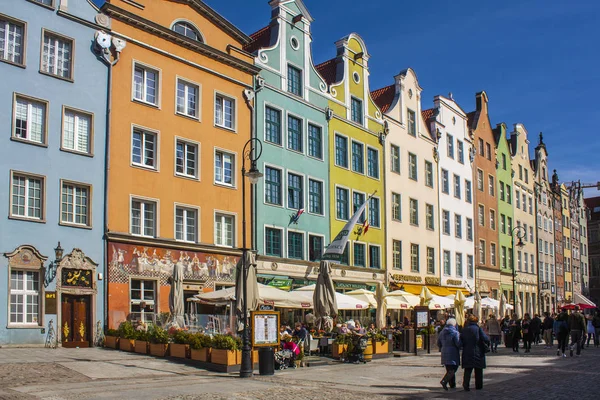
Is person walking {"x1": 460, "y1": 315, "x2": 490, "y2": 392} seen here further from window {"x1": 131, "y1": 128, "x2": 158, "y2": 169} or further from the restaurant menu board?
window {"x1": 131, "y1": 128, "x2": 158, "y2": 169}

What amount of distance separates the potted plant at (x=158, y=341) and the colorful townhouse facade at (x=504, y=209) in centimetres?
4034

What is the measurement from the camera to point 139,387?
16203 millimetres

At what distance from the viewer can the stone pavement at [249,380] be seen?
15.3 m

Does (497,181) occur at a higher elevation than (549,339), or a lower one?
higher

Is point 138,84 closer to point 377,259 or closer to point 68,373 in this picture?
point 68,373

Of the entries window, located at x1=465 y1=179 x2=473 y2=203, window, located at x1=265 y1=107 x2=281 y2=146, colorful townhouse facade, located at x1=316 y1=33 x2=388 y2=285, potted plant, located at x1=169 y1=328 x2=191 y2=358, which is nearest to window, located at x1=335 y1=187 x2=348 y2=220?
colorful townhouse facade, located at x1=316 y1=33 x2=388 y2=285

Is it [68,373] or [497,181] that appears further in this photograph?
[497,181]

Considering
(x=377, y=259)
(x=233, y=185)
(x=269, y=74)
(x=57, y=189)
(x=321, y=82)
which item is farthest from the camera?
(x=377, y=259)

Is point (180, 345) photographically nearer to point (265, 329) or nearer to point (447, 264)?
point (265, 329)

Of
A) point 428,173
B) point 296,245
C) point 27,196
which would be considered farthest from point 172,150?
point 428,173

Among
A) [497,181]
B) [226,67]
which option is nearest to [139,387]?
[226,67]

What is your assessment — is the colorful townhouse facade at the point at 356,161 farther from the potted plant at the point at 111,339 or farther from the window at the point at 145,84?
the potted plant at the point at 111,339

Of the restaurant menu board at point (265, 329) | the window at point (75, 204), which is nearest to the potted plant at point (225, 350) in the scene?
the restaurant menu board at point (265, 329)

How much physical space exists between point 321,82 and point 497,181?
26.0m
